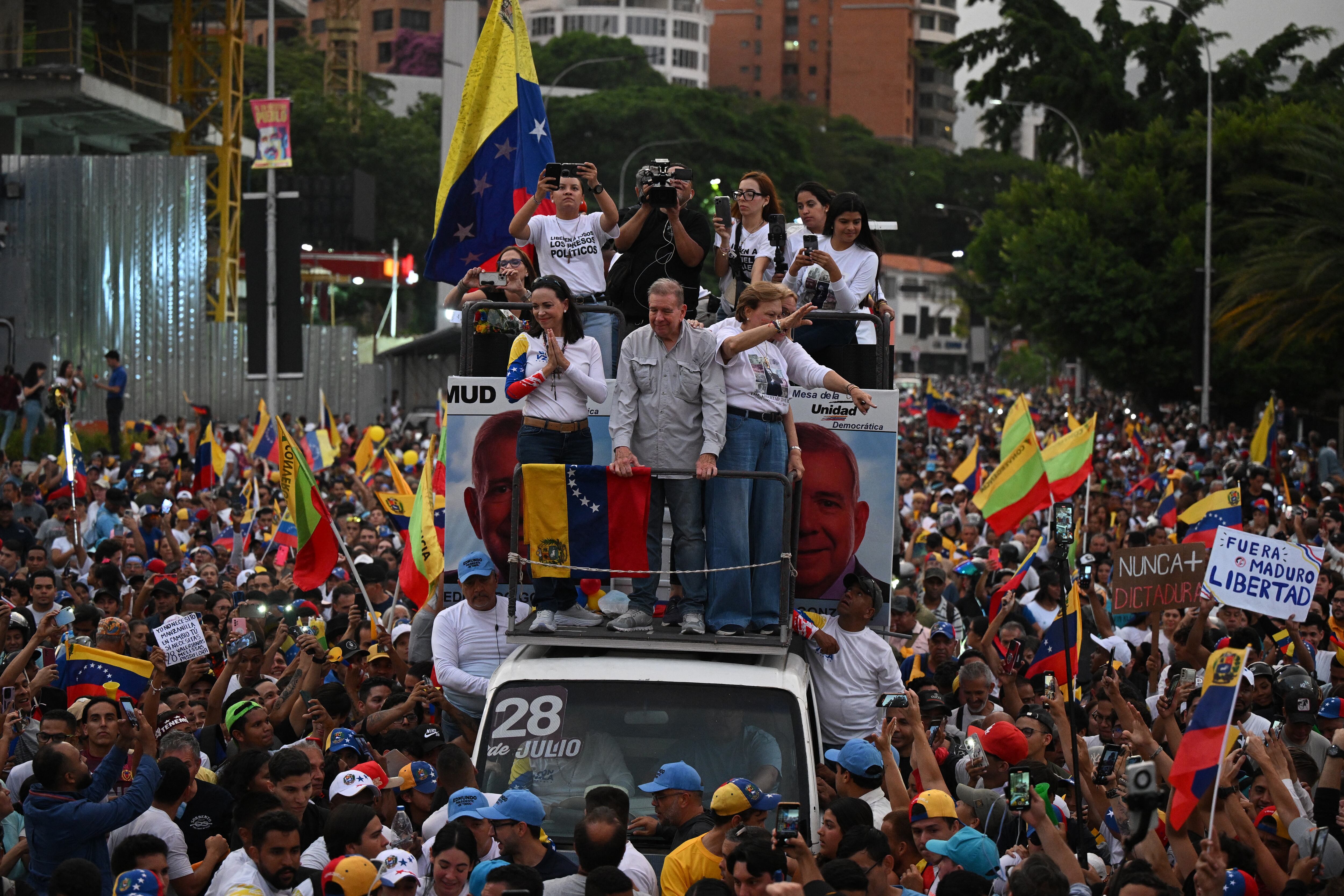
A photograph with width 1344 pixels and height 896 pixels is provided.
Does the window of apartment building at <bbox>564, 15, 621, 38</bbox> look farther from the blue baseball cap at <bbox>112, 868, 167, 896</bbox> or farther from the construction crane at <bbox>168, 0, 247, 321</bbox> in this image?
the blue baseball cap at <bbox>112, 868, 167, 896</bbox>

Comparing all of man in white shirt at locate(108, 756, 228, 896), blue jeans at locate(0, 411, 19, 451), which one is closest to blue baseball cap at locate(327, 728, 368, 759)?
man in white shirt at locate(108, 756, 228, 896)

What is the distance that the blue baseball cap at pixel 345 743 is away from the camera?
7.55 metres

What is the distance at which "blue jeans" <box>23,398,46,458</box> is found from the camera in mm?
25438

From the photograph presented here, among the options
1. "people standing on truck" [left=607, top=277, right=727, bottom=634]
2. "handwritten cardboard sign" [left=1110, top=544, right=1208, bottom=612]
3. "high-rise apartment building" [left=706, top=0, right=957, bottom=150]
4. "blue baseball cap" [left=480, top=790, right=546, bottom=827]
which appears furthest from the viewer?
Answer: "high-rise apartment building" [left=706, top=0, right=957, bottom=150]

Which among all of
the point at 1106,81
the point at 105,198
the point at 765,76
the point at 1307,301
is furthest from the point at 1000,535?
the point at 765,76

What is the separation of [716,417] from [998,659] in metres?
3.85

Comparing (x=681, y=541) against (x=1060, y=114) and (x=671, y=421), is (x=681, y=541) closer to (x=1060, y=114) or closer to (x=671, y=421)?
(x=671, y=421)

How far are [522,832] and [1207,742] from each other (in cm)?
259

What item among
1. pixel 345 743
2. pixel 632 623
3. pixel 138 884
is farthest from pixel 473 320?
pixel 138 884

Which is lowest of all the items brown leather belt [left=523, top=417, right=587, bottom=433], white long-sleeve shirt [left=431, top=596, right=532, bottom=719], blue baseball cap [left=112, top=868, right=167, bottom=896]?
blue baseball cap [left=112, top=868, right=167, bottom=896]

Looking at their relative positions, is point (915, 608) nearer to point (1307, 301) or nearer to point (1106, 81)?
point (1307, 301)

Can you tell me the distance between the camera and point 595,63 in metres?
95.1

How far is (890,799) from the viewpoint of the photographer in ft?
23.5

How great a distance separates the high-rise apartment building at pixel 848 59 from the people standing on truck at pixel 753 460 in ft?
400
